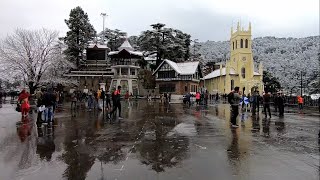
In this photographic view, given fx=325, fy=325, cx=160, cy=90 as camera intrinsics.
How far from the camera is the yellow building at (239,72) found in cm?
8144

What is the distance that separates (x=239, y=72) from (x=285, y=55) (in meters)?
87.7

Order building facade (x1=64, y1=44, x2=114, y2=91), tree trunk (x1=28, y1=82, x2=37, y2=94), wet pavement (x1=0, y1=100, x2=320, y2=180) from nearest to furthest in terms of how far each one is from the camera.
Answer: wet pavement (x1=0, y1=100, x2=320, y2=180) → tree trunk (x1=28, y1=82, x2=37, y2=94) → building facade (x1=64, y1=44, x2=114, y2=91)

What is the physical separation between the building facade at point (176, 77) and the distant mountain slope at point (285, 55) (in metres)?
53.2

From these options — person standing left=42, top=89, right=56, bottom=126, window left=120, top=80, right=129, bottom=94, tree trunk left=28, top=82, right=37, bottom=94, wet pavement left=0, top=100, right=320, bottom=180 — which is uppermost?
window left=120, top=80, right=129, bottom=94

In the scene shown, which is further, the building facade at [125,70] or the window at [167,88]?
the window at [167,88]

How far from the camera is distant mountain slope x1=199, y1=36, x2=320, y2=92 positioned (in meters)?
127

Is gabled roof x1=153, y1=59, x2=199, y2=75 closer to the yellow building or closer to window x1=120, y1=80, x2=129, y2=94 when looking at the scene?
window x1=120, y1=80, x2=129, y2=94

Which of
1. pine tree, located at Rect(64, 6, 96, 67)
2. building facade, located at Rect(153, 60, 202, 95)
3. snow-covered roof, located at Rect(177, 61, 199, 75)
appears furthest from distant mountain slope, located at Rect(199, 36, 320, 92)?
pine tree, located at Rect(64, 6, 96, 67)

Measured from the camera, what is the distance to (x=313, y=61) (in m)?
140

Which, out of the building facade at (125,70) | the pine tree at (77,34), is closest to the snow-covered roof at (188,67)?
the building facade at (125,70)

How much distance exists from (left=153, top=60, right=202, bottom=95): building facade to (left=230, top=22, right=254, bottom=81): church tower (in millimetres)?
21535

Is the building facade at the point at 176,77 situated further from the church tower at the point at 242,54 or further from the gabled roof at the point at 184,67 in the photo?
the church tower at the point at 242,54

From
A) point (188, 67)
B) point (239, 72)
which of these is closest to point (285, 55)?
point (239, 72)

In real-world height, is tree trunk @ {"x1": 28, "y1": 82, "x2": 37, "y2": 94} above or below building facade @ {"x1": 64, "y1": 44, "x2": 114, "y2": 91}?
below
